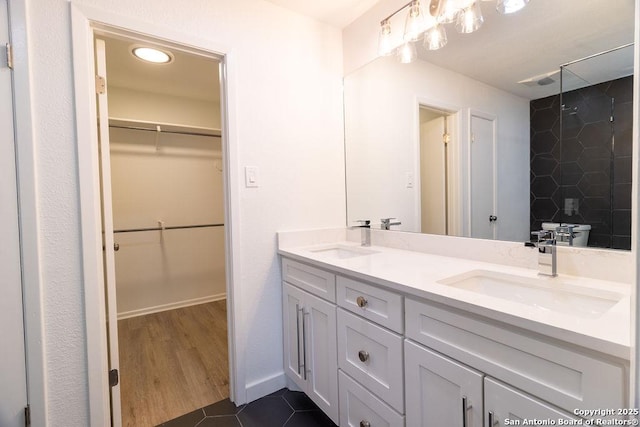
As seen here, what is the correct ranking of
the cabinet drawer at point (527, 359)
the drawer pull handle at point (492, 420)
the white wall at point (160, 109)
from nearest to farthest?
the cabinet drawer at point (527, 359), the drawer pull handle at point (492, 420), the white wall at point (160, 109)

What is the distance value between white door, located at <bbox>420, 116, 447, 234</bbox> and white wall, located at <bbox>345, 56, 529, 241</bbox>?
0.05m

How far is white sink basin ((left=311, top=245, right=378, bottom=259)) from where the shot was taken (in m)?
1.71

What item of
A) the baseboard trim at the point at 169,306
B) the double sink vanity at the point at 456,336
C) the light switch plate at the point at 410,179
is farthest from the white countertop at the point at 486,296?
the baseboard trim at the point at 169,306

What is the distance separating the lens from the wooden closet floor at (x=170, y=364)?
160 centimetres

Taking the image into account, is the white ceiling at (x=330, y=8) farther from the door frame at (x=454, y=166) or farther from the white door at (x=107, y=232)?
the white door at (x=107, y=232)

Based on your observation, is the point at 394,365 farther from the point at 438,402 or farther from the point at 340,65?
the point at 340,65

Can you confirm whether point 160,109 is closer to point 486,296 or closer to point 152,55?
point 152,55

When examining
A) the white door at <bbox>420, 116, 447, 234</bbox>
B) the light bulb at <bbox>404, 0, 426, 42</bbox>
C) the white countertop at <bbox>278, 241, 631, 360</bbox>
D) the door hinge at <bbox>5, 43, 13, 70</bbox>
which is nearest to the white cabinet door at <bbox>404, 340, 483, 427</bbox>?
the white countertop at <bbox>278, 241, 631, 360</bbox>

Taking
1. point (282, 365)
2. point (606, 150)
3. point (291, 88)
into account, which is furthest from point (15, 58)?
point (606, 150)

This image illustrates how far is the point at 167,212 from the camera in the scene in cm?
304

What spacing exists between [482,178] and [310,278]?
37.8 inches

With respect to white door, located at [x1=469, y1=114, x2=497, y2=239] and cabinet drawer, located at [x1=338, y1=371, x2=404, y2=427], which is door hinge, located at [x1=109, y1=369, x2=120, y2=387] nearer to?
cabinet drawer, located at [x1=338, y1=371, x2=404, y2=427]

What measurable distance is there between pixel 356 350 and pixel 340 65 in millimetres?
1787

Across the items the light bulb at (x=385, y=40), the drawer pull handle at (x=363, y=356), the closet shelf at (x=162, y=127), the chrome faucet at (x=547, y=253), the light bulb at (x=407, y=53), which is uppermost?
the light bulb at (x=385, y=40)
